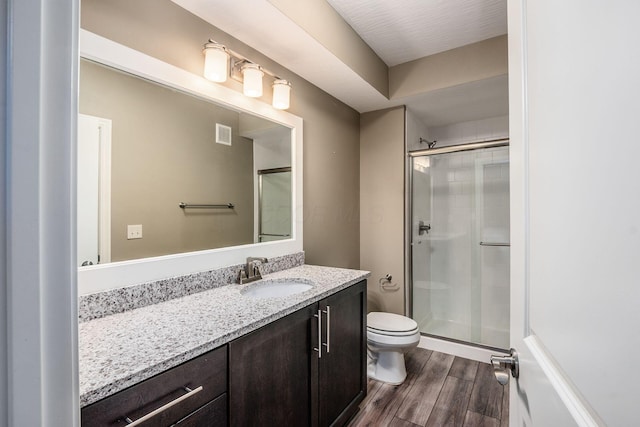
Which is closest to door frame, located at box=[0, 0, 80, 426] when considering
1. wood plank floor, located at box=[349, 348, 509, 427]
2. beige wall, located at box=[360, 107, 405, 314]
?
wood plank floor, located at box=[349, 348, 509, 427]

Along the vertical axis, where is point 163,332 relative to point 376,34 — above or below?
below

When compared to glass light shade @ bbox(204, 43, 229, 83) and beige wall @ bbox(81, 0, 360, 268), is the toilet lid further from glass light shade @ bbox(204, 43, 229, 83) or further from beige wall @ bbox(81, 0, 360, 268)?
glass light shade @ bbox(204, 43, 229, 83)

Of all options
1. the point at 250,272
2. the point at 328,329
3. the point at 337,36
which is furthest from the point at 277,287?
the point at 337,36

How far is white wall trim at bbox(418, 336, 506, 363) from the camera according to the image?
2.41 meters

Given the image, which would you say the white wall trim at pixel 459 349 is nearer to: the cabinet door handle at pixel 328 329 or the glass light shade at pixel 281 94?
the cabinet door handle at pixel 328 329

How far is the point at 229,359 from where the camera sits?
0.94m

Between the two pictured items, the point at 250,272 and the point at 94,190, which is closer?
the point at 94,190

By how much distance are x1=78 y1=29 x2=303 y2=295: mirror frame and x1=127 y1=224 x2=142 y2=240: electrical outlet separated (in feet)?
0.35

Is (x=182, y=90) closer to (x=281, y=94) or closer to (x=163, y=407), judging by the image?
(x=281, y=94)

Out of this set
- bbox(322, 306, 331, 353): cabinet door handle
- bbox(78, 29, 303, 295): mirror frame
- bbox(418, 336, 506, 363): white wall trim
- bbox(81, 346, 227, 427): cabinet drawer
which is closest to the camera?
bbox(81, 346, 227, 427): cabinet drawer

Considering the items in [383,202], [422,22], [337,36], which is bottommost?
[383,202]

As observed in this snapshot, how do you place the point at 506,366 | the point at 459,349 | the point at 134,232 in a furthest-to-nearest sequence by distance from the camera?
the point at 459,349, the point at 134,232, the point at 506,366

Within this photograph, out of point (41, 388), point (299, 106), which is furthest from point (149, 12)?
point (41, 388)

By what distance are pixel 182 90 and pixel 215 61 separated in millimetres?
223
